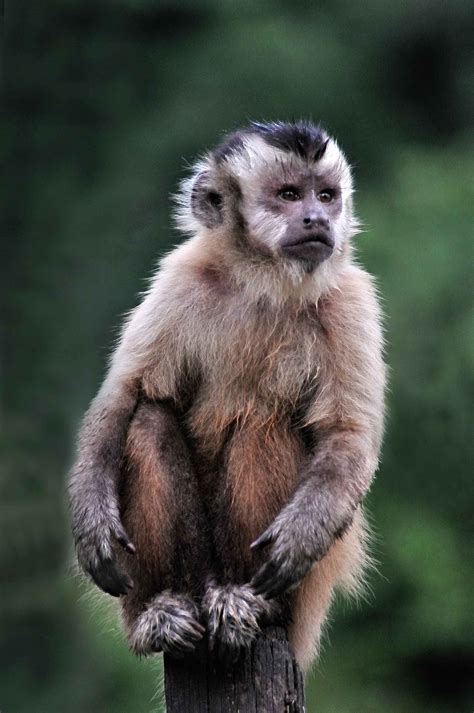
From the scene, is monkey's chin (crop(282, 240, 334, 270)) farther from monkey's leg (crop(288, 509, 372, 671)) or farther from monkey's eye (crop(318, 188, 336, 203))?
monkey's leg (crop(288, 509, 372, 671))

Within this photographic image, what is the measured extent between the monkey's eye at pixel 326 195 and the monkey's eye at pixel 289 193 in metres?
0.10

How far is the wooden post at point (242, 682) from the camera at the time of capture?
617 cm

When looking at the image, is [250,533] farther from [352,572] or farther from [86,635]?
[86,635]

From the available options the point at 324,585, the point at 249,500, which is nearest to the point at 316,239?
the point at 249,500

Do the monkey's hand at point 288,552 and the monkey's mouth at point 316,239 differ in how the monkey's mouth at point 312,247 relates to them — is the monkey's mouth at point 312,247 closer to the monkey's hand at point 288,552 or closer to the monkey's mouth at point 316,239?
the monkey's mouth at point 316,239

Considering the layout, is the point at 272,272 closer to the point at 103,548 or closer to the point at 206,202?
the point at 206,202

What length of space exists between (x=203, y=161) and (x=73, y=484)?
1.85 meters

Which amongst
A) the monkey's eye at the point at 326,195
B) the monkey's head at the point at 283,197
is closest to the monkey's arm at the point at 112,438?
the monkey's head at the point at 283,197

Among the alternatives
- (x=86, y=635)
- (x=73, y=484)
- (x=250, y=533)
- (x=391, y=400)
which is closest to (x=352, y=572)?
(x=250, y=533)

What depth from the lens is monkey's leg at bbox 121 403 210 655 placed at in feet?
21.2

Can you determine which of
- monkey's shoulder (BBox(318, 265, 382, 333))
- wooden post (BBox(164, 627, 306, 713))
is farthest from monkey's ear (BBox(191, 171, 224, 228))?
wooden post (BBox(164, 627, 306, 713))

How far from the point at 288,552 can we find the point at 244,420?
2.37 feet

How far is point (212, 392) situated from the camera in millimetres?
6828

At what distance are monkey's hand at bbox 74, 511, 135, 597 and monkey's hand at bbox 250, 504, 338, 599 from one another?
0.57 metres
